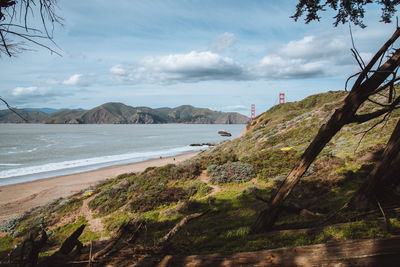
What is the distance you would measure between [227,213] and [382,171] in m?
5.64

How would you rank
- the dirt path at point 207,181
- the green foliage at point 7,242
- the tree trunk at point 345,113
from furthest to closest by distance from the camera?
the dirt path at point 207,181
the green foliage at point 7,242
the tree trunk at point 345,113

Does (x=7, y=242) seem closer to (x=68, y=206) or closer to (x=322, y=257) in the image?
(x=68, y=206)

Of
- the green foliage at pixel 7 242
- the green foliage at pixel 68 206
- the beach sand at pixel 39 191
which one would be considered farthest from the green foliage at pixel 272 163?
the beach sand at pixel 39 191

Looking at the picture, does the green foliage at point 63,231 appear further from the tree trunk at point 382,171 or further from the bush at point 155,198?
the tree trunk at point 382,171

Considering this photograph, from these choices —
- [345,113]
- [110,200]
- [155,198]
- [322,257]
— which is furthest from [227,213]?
[110,200]

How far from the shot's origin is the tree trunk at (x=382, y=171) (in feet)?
16.1

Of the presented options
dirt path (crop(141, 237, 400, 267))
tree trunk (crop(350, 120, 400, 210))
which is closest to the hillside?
dirt path (crop(141, 237, 400, 267))

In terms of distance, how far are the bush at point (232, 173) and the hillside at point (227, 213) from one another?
0.07 m

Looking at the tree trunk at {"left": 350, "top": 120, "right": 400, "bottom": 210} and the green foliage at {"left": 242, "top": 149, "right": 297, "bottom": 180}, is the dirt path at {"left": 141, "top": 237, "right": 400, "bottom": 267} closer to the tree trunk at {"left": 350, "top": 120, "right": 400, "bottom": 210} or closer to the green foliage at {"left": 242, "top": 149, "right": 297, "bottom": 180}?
the tree trunk at {"left": 350, "top": 120, "right": 400, "bottom": 210}

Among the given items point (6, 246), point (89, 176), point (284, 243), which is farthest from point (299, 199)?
point (89, 176)

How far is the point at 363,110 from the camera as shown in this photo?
1933 cm

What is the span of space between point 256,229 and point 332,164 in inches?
318

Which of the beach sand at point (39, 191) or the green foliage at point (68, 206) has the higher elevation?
the green foliage at point (68, 206)

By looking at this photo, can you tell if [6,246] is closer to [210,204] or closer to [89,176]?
[210,204]
